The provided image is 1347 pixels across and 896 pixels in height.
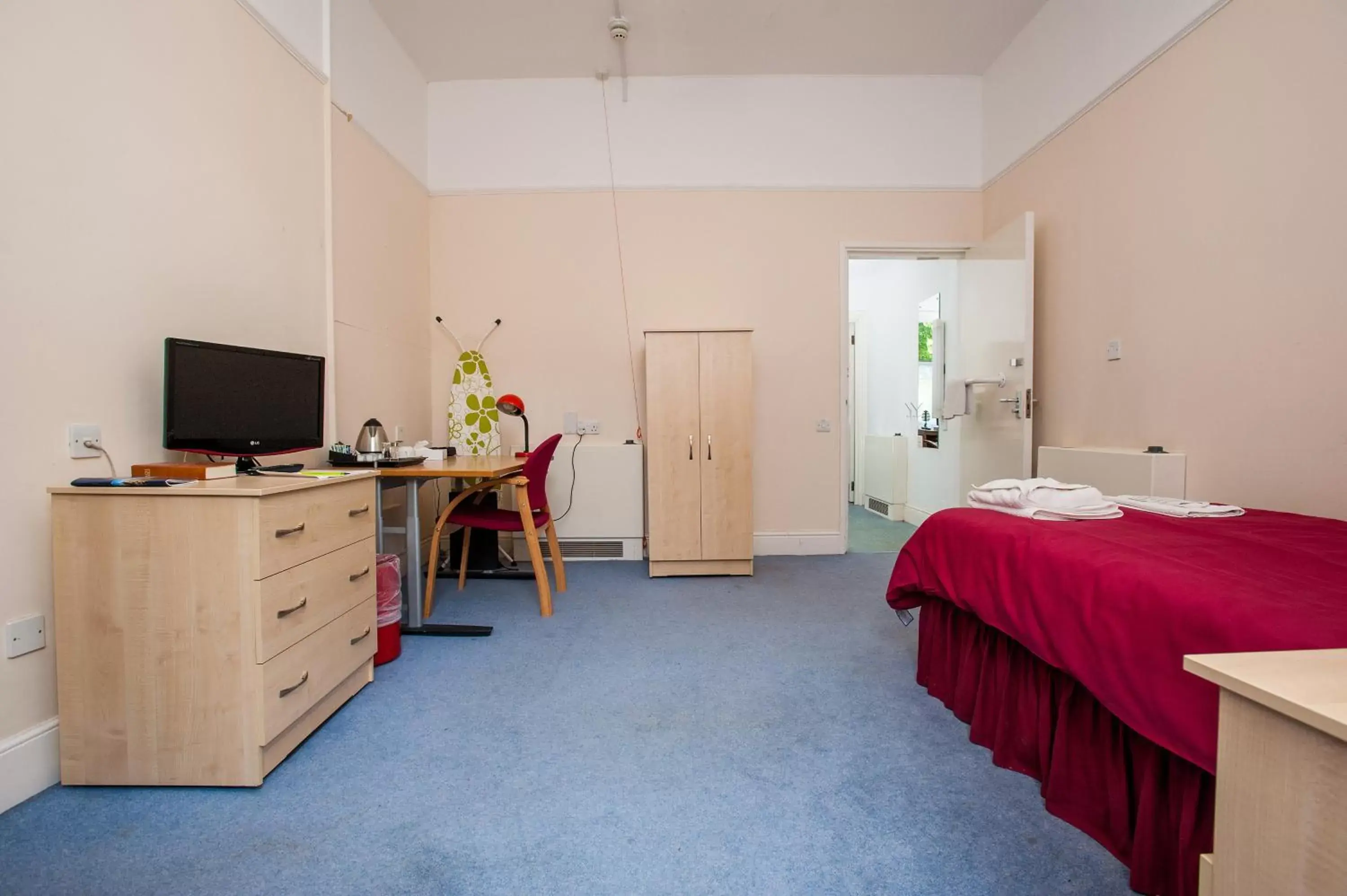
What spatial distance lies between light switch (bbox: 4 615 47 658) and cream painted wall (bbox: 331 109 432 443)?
142 cm

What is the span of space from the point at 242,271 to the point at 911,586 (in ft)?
8.95

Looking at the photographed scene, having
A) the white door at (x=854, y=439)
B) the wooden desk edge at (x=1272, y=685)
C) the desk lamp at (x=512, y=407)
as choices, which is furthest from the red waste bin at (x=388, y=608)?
the white door at (x=854, y=439)

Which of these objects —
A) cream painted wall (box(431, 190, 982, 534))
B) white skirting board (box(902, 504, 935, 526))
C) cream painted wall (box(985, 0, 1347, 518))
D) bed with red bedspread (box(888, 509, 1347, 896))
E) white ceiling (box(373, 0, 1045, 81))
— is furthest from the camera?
white skirting board (box(902, 504, 935, 526))

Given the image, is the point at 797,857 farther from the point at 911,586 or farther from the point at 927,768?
the point at 911,586

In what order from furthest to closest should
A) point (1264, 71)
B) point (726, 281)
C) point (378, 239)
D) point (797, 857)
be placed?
point (726, 281)
point (378, 239)
point (1264, 71)
point (797, 857)

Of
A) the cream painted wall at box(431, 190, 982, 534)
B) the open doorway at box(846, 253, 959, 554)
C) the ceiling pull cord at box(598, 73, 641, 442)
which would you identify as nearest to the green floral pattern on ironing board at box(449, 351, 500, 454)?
the cream painted wall at box(431, 190, 982, 534)

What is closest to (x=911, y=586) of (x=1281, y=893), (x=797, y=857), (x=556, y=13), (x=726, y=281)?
(x=797, y=857)

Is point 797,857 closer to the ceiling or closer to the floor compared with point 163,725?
closer to the floor

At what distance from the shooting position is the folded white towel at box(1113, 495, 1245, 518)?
1.80 meters

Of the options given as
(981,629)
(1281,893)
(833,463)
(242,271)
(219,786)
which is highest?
(242,271)

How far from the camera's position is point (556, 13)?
3.24 m

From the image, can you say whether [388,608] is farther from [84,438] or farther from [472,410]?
[472,410]

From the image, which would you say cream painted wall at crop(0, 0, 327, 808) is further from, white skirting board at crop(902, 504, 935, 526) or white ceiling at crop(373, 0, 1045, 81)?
white skirting board at crop(902, 504, 935, 526)

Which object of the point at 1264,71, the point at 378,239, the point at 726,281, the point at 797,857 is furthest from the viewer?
the point at 726,281
